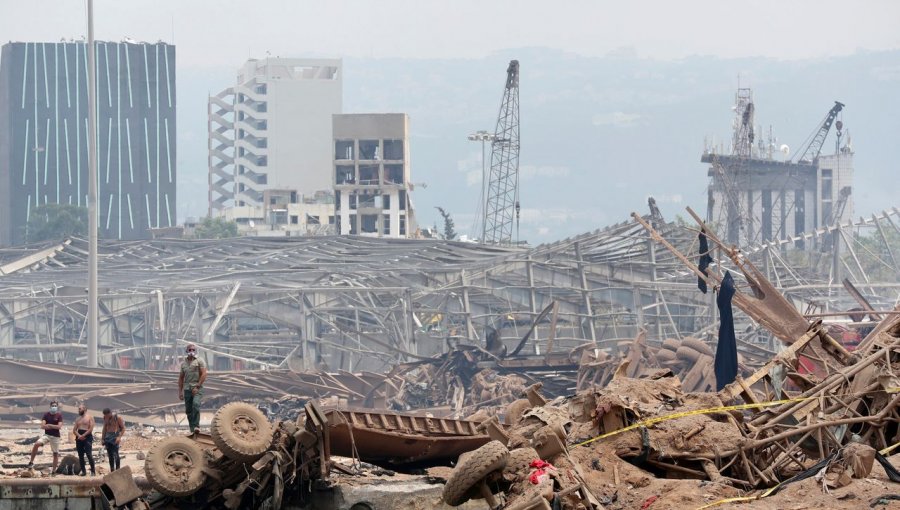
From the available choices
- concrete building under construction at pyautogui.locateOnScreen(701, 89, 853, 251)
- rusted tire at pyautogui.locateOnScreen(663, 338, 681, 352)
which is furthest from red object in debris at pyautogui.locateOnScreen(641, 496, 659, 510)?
concrete building under construction at pyautogui.locateOnScreen(701, 89, 853, 251)

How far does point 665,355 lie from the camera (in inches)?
1475

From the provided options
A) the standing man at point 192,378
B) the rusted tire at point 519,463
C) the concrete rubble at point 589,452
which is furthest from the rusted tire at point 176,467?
the rusted tire at point 519,463

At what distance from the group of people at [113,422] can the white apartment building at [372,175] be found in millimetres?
110154

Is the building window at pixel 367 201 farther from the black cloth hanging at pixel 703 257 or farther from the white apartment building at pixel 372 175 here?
the black cloth hanging at pixel 703 257

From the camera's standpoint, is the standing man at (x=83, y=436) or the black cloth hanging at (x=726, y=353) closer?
the standing man at (x=83, y=436)

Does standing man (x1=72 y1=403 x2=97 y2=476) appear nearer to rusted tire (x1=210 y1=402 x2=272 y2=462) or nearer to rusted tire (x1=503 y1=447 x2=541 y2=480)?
rusted tire (x1=210 y1=402 x2=272 y2=462)

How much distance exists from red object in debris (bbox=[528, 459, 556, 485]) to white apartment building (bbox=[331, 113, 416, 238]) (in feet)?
388

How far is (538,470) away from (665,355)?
22.5 meters

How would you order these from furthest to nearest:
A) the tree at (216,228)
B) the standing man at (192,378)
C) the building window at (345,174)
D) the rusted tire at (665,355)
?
the building window at (345,174)
the tree at (216,228)
the rusted tire at (665,355)
the standing man at (192,378)

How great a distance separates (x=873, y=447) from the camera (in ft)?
51.4

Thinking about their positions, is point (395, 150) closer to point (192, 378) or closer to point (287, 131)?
point (287, 131)

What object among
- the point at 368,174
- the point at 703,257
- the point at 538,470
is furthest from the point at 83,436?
the point at 368,174

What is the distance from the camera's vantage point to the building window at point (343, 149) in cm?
13975

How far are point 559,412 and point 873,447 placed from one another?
4558mm
